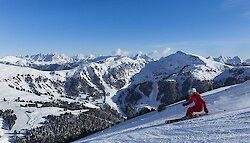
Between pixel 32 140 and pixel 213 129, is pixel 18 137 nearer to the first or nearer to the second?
pixel 32 140

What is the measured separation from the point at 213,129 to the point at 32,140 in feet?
606

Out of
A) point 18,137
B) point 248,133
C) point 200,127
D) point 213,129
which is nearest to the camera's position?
point 248,133

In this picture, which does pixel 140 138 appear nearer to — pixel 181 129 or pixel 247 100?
pixel 181 129

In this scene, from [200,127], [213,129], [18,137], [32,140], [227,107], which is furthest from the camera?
[18,137]

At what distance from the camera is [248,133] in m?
12.3

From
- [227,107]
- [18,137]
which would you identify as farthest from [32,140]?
[227,107]

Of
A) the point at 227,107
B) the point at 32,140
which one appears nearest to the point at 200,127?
the point at 227,107

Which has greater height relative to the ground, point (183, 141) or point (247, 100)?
point (247, 100)

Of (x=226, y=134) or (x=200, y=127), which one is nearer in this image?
(x=226, y=134)

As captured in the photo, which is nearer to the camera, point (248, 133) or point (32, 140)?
point (248, 133)

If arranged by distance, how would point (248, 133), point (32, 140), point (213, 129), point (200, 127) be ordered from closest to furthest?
point (248, 133) → point (213, 129) → point (200, 127) → point (32, 140)

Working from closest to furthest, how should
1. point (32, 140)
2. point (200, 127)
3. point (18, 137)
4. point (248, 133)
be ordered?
point (248, 133)
point (200, 127)
point (32, 140)
point (18, 137)

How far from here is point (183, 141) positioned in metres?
12.8

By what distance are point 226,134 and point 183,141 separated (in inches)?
75.7
